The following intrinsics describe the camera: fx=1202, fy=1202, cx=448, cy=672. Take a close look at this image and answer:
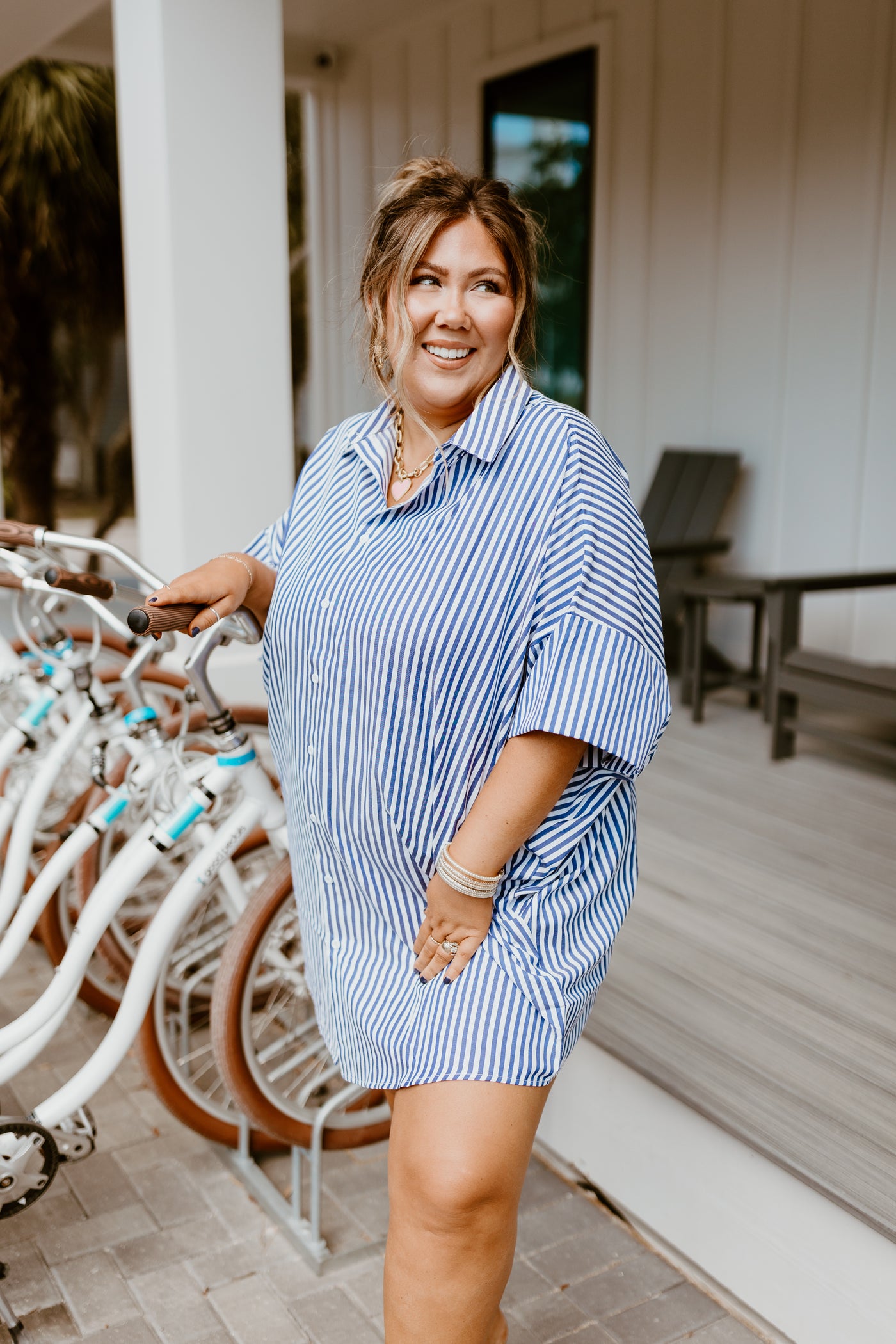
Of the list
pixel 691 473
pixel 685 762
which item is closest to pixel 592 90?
pixel 691 473

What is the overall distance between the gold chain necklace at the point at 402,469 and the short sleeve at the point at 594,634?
213 mm

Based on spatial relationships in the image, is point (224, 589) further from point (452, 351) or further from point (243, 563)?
point (452, 351)

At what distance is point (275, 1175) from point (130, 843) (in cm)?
80

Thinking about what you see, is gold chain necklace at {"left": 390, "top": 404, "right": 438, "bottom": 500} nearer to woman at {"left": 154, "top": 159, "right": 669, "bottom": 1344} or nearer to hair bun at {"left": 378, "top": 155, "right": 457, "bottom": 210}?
woman at {"left": 154, "top": 159, "right": 669, "bottom": 1344}

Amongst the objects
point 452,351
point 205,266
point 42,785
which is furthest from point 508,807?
point 205,266

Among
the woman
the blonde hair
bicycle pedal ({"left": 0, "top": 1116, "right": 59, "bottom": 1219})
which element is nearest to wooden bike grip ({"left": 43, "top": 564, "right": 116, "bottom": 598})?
the woman

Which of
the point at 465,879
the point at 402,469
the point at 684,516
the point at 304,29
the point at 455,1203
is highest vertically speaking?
the point at 304,29

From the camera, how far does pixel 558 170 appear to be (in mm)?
5484

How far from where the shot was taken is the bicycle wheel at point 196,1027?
88.7 inches

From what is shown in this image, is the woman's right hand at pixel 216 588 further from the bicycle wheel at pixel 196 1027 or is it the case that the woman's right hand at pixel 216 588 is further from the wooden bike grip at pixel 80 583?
the bicycle wheel at pixel 196 1027

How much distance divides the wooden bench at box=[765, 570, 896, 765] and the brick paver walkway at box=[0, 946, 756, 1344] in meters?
1.77

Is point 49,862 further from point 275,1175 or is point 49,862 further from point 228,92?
point 228,92

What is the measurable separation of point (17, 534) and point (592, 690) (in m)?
1.30

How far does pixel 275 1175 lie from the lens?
7.79ft
